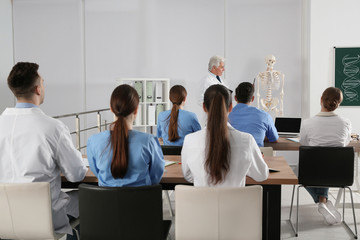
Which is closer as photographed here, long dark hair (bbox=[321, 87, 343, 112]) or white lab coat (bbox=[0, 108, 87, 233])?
white lab coat (bbox=[0, 108, 87, 233])

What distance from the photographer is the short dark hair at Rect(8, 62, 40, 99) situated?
2.20 meters

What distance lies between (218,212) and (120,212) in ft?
1.49

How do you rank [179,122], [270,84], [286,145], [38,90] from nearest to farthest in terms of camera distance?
1. [38,90]
2. [179,122]
3. [286,145]
4. [270,84]

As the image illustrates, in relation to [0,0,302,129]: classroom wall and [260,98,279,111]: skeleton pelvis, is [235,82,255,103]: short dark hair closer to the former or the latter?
[260,98,279,111]: skeleton pelvis

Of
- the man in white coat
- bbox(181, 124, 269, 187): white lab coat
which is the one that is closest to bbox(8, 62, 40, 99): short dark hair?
the man in white coat

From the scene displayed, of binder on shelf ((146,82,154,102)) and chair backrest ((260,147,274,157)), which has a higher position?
binder on shelf ((146,82,154,102))

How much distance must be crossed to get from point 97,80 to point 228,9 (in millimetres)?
2449

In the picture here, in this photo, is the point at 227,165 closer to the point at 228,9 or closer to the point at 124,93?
the point at 124,93

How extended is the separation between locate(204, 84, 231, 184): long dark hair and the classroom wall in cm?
460

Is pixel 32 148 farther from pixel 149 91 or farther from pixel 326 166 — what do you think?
pixel 149 91

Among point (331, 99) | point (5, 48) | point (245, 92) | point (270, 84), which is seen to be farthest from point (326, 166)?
point (5, 48)

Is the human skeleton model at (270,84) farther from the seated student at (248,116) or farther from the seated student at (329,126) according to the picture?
the seated student at (248,116)

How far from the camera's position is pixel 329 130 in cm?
358

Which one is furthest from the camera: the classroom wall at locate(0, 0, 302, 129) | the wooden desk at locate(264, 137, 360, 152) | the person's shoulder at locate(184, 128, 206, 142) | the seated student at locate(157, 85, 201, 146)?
the classroom wall at locate(0, 0, 302, 129)
